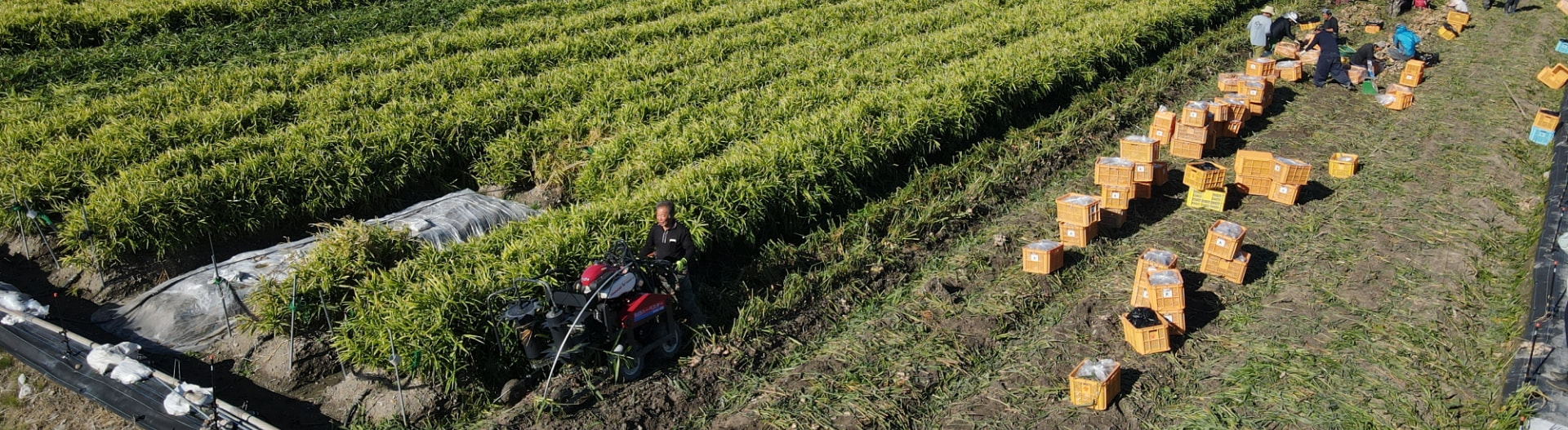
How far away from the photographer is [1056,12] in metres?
17.6

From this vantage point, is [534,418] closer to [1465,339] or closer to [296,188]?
[296,188]

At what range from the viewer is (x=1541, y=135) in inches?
473

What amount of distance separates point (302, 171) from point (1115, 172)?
8.09 metres

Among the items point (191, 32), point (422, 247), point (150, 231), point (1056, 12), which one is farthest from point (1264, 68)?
point (191, 32)

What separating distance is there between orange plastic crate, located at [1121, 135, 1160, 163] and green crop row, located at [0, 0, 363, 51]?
46.8 feet

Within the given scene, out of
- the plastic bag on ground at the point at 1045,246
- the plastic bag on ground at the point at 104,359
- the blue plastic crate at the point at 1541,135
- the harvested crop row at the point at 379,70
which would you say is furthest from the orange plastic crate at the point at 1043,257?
the harvested crop row at the point at 379,70

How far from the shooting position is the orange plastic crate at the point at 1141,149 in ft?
34.1

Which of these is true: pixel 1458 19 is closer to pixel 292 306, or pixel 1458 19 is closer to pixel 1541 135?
pixel 1541 135

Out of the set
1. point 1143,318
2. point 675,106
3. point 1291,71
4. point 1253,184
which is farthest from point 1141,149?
point 1291,71

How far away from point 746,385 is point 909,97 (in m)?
6.00

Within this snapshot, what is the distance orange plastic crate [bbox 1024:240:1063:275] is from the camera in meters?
8.56

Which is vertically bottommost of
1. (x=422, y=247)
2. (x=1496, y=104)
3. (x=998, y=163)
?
(x=1496, y=104)

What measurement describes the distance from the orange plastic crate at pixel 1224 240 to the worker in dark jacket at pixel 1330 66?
7494mm

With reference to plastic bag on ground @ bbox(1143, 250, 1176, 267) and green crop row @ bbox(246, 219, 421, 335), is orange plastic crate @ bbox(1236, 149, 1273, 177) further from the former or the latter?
green crop row @ bbox(246, 219, 421, 335)
